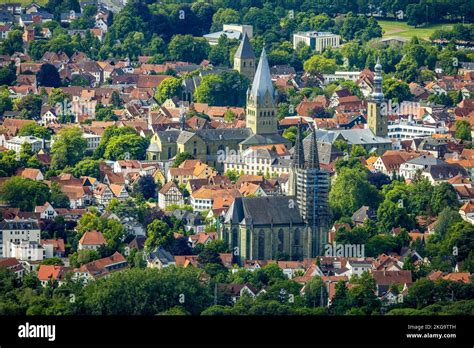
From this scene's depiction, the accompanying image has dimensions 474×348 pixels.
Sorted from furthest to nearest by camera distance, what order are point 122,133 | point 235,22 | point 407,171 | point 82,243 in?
point 235,22 < point 122,133 < point 407,171 < point 82,243

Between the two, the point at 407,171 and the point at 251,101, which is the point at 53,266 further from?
the point at 251,101

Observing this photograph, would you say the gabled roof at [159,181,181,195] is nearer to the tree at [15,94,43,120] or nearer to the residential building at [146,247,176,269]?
the residential building at [146,247,176,269]

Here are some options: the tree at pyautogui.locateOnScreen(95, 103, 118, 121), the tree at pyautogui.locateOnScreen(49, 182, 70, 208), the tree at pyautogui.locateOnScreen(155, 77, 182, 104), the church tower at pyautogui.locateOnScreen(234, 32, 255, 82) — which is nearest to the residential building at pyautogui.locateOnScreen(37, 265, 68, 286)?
the tree at pyautogui.locateOnScreen(49, 182, 70, 208)

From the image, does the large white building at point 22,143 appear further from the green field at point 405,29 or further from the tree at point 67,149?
the green field at point 405,29

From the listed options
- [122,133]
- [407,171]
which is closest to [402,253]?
[407,171]

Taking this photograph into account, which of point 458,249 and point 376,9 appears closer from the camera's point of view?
point 458,249

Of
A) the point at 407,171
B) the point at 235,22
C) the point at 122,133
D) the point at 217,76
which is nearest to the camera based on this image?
the point at 407,171

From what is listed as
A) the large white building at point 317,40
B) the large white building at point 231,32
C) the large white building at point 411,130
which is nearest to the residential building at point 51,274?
the large white building at point 411,130
